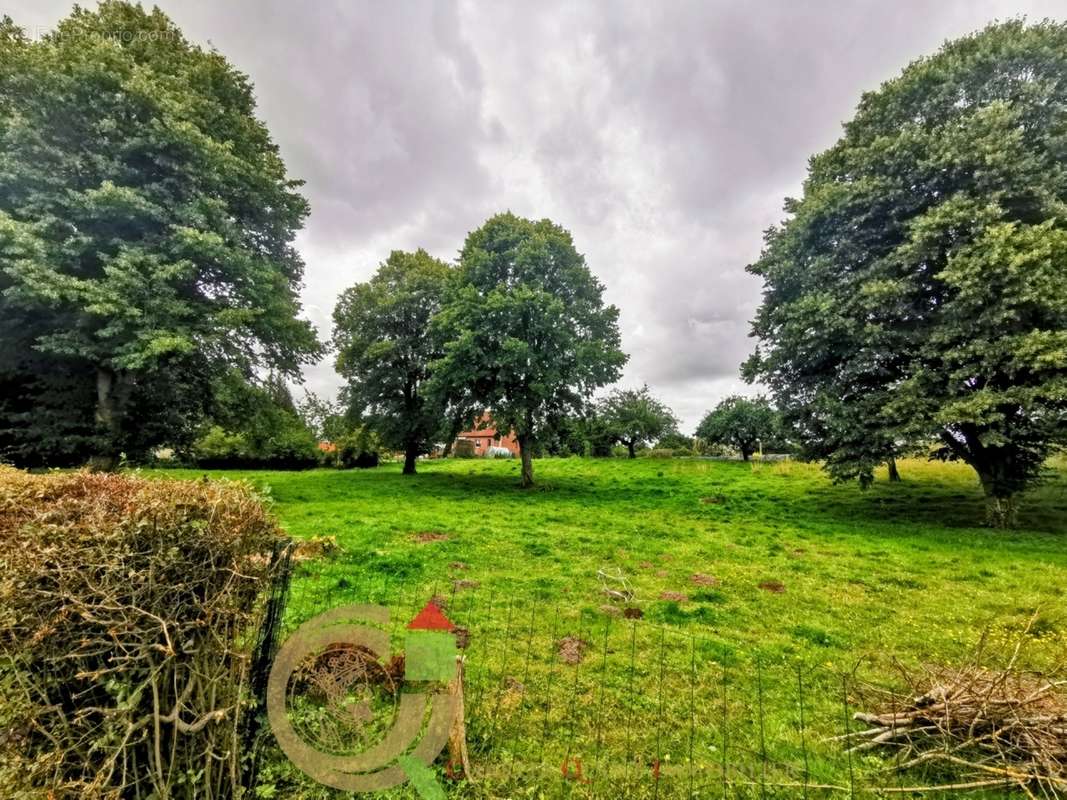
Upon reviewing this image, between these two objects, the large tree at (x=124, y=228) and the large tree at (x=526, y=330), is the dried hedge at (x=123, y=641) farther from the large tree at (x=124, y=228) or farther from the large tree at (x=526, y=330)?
the large tree at (x=526, y=330)

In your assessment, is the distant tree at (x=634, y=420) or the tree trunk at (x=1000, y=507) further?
the distant tree at (x=634, y=420)

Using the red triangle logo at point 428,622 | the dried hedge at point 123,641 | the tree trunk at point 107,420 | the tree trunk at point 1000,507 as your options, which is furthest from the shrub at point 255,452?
the tree trunk at point 1000,507

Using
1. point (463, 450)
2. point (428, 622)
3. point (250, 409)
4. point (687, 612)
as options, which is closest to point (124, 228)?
point (250, 409)

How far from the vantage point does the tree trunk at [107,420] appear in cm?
1345

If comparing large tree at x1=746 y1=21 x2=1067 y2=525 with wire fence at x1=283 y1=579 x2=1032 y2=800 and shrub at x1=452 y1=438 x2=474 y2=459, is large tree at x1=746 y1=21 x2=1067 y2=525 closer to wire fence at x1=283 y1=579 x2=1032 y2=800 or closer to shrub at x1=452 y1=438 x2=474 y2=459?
wire fence at x1=283 y1=579 x2=1032 y2=800

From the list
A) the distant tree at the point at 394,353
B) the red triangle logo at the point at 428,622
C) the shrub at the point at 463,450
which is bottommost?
the red triangle logo at the point at 428,622

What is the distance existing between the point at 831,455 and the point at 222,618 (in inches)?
629

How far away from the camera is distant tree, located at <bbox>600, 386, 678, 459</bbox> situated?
37688 mm

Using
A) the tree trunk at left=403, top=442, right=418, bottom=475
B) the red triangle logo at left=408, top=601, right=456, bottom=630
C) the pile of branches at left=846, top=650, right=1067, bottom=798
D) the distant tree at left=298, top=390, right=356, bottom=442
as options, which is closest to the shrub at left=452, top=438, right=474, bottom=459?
the distant tree at left=298, top=390, right=356, bottom=442

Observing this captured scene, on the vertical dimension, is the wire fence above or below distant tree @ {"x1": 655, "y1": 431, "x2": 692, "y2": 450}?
below

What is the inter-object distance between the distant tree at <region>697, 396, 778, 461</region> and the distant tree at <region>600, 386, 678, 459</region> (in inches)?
163

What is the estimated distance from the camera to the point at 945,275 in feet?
38.5

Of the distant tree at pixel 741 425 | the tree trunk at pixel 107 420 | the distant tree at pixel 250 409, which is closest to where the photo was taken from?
the tree trunk at pixel 107 420

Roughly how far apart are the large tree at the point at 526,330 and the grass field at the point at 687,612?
5086 mm
